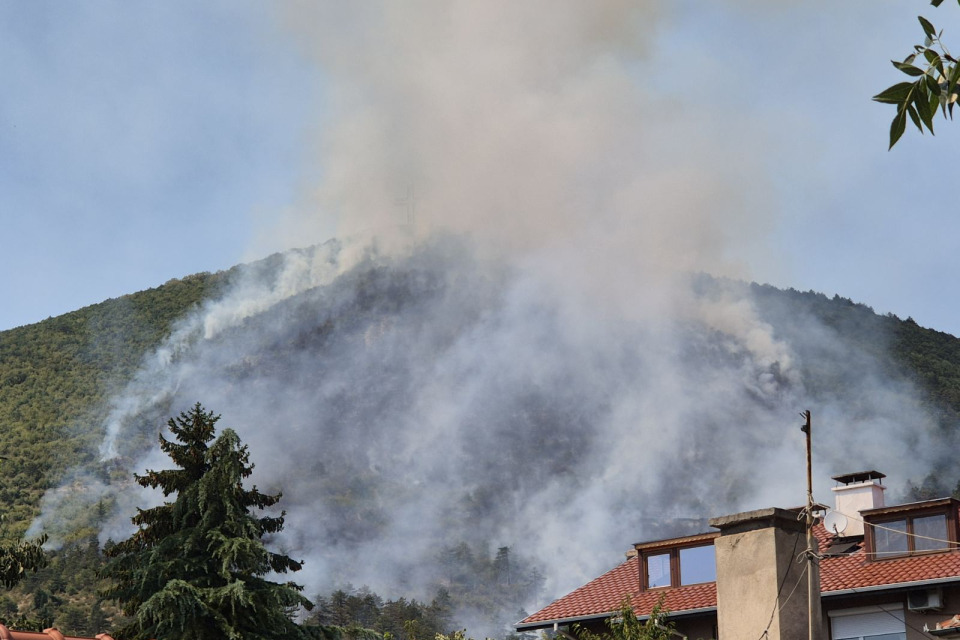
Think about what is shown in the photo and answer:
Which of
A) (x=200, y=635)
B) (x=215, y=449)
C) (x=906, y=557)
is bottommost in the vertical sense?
(x=200, y=635)

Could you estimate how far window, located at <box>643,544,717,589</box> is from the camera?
89.1 ft

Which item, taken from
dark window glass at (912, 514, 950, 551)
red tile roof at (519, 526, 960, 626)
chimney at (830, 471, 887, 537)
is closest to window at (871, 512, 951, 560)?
dark window glass at (912, 514, 950, 551)

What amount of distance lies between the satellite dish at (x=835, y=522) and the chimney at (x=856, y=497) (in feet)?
0.26

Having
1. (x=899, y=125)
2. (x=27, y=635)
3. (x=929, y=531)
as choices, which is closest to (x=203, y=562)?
(x=27, y=635)

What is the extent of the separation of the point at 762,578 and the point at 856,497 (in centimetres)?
1318

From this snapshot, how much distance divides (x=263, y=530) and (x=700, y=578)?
9.62m

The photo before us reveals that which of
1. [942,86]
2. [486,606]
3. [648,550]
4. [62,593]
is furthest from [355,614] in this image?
[942,86]

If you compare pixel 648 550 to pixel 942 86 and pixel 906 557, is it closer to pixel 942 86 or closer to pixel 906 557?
pixel 906 557

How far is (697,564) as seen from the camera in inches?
1082

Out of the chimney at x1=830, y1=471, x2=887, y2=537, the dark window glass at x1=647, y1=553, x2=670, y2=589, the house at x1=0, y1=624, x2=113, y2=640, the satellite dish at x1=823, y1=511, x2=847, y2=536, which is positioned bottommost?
the house at x1=0, y1=624, x2=113, y2=640

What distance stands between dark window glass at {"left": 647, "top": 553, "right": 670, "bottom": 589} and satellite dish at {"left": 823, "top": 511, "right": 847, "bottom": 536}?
3.63 m

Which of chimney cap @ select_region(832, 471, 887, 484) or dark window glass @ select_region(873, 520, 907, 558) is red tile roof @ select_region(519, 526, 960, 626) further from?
chimney cap @ select_region(832, 471, 887, 484)

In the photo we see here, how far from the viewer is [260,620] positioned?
23703 millimetres

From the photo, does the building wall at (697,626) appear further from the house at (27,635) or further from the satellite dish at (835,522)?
the house at (27,635)
